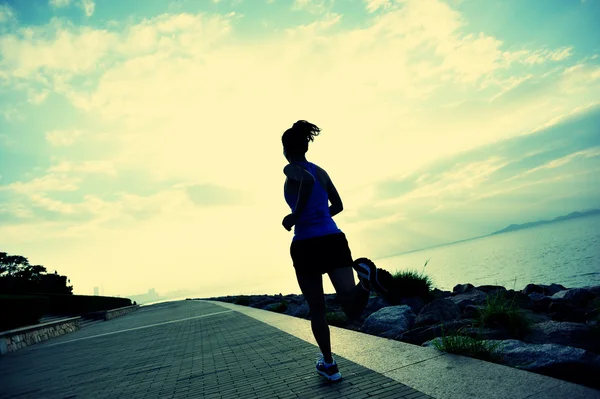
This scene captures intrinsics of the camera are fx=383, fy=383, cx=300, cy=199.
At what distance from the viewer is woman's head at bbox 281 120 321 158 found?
3070 millimetres

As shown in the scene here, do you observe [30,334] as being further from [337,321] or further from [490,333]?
[490,333]

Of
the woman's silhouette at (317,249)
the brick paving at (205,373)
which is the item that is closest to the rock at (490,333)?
the brick paving at (205,373)

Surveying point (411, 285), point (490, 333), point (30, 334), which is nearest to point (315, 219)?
point (490, 333)

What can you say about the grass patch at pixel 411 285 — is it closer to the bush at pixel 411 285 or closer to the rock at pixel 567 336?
the bush at pixel 411 285

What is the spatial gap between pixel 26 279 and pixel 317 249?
4200cm

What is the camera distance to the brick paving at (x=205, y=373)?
3004mm

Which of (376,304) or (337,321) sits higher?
(337,321)

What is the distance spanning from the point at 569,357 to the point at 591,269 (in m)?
16.7

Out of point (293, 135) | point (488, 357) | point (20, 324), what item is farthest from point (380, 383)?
point (20, 324)

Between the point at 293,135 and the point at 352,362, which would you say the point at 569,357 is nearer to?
the point at 352,362

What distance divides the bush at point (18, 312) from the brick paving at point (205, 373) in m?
6.93

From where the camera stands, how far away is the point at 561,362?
2801 mm

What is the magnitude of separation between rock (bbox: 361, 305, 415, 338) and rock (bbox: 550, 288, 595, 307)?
3587 millimetres

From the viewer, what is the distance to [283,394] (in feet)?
9.70
